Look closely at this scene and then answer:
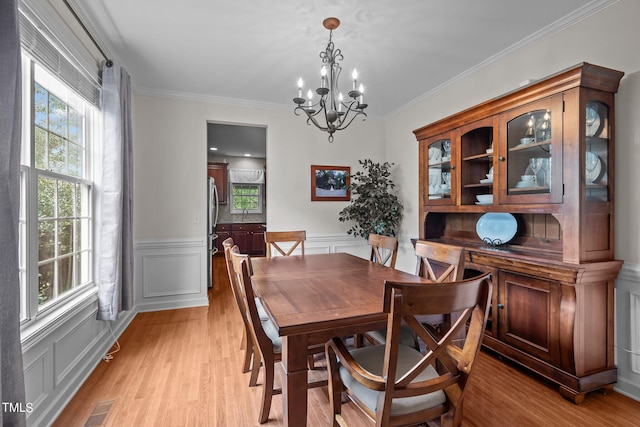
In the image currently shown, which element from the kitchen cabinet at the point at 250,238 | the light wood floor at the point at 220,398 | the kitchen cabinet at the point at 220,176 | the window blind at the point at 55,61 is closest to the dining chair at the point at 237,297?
the light wood floor at the point at 220,398

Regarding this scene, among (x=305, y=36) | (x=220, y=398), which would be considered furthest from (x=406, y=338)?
(x=305, y=36)

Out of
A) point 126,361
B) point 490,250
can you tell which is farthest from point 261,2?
point 126,361

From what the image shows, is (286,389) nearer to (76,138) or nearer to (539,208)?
(539,208)

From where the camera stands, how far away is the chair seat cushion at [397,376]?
3.80ft

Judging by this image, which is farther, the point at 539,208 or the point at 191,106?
the point at 191,106

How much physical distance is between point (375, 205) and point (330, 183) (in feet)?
2.52

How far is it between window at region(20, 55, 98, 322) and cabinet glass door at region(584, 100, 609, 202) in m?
3.37

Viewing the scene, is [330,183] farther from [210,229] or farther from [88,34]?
[88,34]

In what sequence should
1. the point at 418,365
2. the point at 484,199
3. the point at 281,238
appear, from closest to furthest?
1. the point at 418,365
2. the point at 484,199
3. the point at 281,238

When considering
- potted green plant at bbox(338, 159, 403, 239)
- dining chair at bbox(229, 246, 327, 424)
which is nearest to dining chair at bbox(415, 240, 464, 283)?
dining chair at bbox(229, 246, 327, 424)

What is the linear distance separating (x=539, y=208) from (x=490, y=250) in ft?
1.61

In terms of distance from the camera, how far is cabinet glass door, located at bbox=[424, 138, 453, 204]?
3.00m

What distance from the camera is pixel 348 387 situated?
132cm

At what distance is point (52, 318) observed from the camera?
69.8 inches
